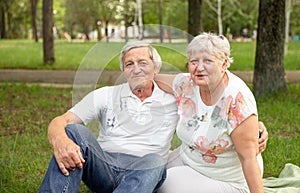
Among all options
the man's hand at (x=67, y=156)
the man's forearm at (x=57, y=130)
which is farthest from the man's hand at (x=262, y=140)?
the man's forearm at (x=57, y=130)

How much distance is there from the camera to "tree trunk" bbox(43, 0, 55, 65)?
12.8 metres

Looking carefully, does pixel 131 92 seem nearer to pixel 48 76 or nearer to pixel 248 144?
pixel 248 144

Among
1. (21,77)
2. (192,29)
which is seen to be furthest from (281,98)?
(21,77)

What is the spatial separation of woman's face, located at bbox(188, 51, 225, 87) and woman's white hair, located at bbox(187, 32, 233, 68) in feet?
0.07

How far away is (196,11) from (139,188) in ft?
31.1

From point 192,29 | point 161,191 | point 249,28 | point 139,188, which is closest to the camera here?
point 139,188

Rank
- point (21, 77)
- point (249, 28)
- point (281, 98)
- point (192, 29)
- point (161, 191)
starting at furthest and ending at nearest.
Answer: point (249, 28)
point (192, 29)
point (21, 77)
point (281, 98)
point (161, 191)

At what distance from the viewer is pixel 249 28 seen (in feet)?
137

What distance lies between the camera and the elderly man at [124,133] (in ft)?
9.59

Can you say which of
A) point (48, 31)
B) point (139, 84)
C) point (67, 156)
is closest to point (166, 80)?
point (139, 84)

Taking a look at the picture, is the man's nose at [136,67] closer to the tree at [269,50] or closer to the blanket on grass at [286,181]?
the blanket on grass at [286,181]

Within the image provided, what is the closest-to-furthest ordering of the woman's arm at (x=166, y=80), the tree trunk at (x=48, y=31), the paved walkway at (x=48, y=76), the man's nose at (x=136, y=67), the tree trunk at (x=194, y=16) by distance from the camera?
the man's nose at (x=136, y=67)
the woman's arm at (x=166, y=80)
the paved walkway at (x=48, y=76)
the tree trunk at (x=194, y=16)
the tree trunk at (x=48, y=31)

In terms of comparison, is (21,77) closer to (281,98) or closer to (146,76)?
(281,98)

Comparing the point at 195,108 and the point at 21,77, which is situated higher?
the point at 195,108
